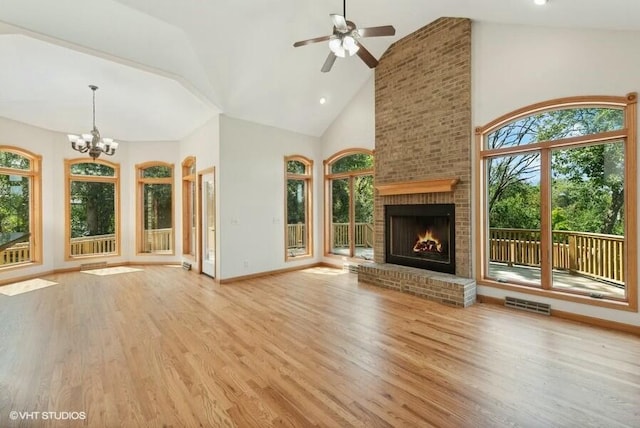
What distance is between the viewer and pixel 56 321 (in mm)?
3752

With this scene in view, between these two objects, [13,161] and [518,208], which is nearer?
[518,208]

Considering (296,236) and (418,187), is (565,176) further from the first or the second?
(296,236)

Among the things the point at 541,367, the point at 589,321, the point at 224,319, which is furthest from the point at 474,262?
the point at 224,319

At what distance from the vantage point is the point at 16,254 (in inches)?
239

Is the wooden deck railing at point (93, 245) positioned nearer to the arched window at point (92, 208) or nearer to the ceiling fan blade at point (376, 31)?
the arched window at point (92, 208)

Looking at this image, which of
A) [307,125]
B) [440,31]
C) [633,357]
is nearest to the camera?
[633,357]

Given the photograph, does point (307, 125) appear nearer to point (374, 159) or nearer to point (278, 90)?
point (278, 90)

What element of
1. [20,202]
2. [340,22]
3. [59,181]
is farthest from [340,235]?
[20,202]

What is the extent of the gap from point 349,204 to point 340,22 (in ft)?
14.4

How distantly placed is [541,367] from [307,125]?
19.4ft

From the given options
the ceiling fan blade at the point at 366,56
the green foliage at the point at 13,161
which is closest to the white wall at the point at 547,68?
the ceiling fan blade at the point at 366,56

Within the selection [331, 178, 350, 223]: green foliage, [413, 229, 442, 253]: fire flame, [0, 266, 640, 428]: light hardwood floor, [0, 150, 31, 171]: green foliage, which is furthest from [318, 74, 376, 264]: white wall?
[0, 150, 31, 171]: green foliage

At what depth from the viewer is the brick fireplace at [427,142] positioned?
4555mm

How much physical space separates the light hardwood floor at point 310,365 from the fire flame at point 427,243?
3.70ft
